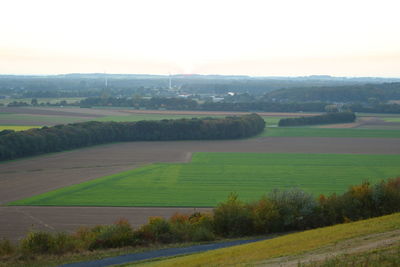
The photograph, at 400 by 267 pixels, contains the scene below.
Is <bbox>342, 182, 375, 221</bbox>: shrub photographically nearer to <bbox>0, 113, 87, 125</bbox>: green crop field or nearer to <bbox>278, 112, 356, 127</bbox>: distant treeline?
<bbox>0, 113, 87, 125</bbox>: green crop field

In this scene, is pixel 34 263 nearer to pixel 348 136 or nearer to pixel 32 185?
pixel 32 185

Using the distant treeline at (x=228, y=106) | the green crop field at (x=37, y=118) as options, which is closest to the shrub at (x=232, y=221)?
the green crop field at (x=37, y=118)

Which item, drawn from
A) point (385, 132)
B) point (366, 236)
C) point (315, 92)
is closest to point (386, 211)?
point (366, 236)

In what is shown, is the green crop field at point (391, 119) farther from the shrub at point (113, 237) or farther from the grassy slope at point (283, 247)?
the shrub at point (113, 237)

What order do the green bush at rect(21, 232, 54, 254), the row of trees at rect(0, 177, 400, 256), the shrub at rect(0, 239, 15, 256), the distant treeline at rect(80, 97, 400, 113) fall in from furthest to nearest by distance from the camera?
the distant treeline at rect(80, 97, 400, 113) < the row of trees at rect(0, 177, 400, 256) < the green bush at rect(21, 232, 54, 254) < the shrub at rect(0, 239, 15, 256)

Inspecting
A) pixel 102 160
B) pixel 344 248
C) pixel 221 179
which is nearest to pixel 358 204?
pixel 344 248

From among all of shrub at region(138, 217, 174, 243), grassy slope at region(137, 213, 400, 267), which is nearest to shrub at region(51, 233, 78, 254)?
shrub at region(138, 217, 174, 243)
